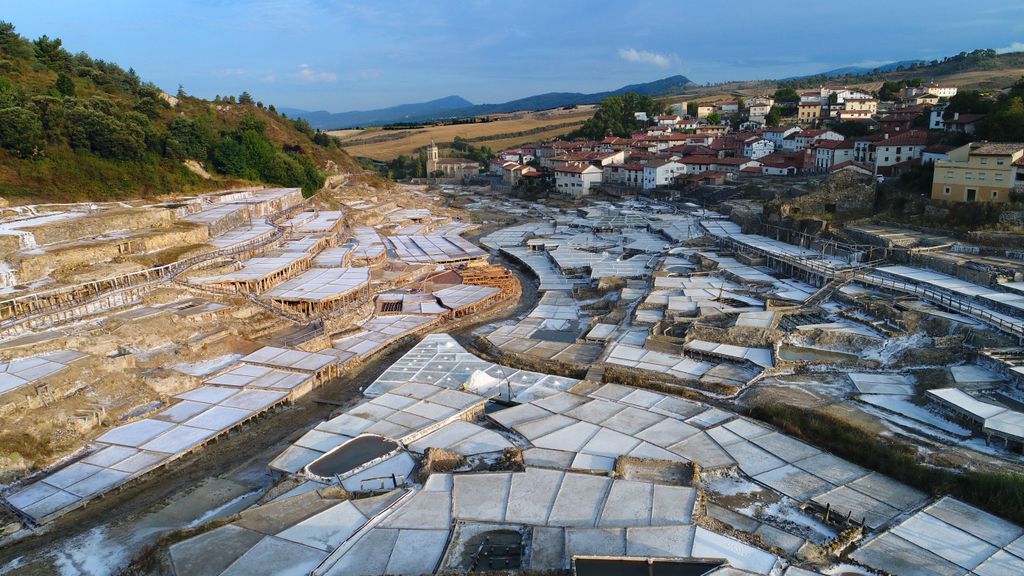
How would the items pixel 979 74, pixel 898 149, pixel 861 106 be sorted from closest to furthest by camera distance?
pixel 898 149
pixel 861 106
pixel 979 74

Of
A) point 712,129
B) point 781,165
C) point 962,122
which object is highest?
point 712,129

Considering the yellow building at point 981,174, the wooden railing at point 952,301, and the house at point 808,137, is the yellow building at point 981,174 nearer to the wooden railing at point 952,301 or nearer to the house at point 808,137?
the wooden railing at point 952,301

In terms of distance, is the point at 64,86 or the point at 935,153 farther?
the point at 64,86

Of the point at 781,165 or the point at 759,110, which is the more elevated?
the point at 759,110

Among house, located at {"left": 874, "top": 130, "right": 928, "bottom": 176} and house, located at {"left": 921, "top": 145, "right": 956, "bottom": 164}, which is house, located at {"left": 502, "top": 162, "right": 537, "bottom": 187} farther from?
house, located at {"left": 921, "top": 145, "right": 956, "bottom": 164}

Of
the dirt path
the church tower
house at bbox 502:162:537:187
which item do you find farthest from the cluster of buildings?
the dirt path

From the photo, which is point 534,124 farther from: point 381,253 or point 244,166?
point 381,253

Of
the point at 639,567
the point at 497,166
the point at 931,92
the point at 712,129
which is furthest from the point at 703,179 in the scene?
the point at 639,567

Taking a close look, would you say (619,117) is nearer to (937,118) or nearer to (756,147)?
(756,147)

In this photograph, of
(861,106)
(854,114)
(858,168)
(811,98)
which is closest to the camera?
(858,168)
